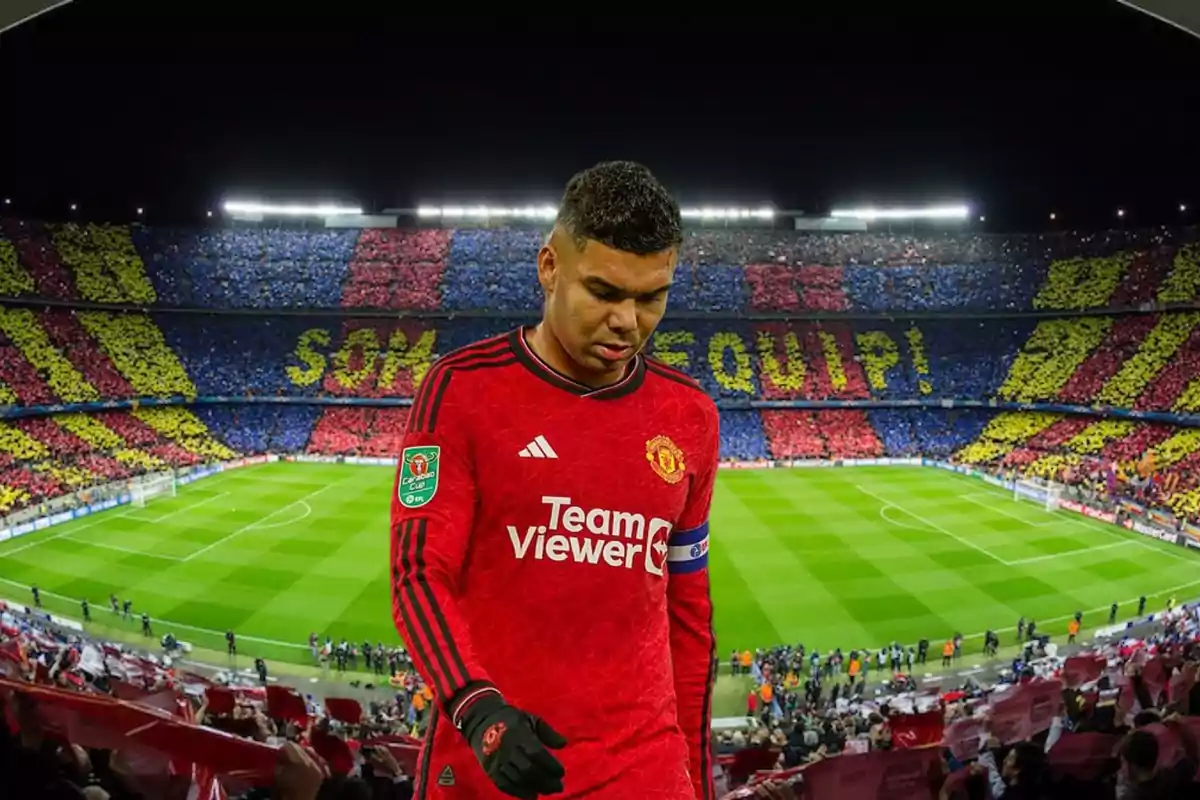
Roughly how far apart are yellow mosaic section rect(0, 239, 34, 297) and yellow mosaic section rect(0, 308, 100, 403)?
A: 1.34 meters

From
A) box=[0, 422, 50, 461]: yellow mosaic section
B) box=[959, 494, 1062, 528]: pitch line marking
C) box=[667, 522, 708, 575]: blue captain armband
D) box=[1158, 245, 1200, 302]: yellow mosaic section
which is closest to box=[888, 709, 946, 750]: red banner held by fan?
box=[667, 522, 708, 575]: blue captain armband

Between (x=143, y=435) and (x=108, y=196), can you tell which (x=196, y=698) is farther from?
(x=108, y=196)

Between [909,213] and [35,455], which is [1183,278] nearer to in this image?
[909,213]

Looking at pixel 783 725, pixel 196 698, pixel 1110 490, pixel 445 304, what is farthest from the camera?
pixel 445 304

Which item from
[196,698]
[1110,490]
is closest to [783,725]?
[196,698]

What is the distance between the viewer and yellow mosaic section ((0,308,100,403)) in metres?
45.6

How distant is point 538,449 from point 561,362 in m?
0.36

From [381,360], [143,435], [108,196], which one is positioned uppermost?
[108,196]

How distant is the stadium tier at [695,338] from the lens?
46000 millimetres

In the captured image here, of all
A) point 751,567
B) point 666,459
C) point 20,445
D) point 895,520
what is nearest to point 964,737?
point 666,459

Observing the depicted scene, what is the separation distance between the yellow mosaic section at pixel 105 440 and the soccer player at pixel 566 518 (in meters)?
47.3

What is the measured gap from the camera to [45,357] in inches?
1847

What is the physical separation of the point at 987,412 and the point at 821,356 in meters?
12.5

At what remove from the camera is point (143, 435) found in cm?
4641
